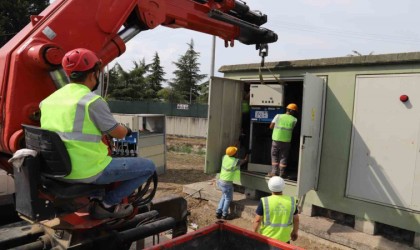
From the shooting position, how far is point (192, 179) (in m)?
10.7

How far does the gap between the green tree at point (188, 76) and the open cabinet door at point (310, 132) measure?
115ft

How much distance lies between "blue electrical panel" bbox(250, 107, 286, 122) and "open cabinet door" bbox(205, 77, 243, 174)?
1.12 ft

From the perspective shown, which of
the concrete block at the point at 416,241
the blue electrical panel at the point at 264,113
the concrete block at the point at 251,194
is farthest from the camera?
the blue electrical panel at the point at 264,113

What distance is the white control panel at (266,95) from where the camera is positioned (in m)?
7.54

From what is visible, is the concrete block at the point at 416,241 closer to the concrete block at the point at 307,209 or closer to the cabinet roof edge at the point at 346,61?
the concrete block at the point at 307,209

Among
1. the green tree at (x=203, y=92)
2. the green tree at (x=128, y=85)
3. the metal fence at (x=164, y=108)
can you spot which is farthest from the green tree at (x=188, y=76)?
the metal fence at (x=164, y=108)

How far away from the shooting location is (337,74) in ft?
21.6

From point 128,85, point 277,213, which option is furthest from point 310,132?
point 128,85

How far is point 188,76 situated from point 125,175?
40.7 m

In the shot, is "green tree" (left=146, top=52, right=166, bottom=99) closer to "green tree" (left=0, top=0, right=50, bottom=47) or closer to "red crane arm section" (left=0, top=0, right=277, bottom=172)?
"green tree" (left=0, top=0, right=50, bottom=47)

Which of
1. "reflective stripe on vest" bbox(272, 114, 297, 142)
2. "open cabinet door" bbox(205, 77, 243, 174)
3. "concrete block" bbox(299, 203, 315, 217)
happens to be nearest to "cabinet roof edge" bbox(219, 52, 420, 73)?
"open cabinet door" bbox(205, 77, 243, 174)

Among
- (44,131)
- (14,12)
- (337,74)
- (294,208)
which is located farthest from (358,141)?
(14,12)

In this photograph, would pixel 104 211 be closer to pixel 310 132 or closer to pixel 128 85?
pixel 310 132

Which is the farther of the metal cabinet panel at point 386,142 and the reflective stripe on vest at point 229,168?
the reflective stripe on vest at point 229,168
